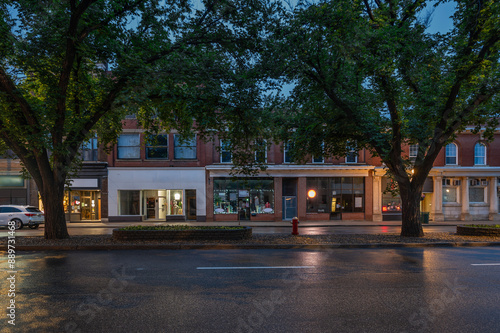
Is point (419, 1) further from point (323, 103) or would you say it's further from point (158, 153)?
point (158, 153)

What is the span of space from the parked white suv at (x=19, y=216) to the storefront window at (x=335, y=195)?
19.4 metres

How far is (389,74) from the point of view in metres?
10.8

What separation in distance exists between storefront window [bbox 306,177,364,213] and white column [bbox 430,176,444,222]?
235 inches

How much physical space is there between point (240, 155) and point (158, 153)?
1359cm

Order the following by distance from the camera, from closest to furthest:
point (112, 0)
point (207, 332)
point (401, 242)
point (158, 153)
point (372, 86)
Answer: point (207, 332) → point (112, 0) → point (401, 242) → point (372, 86) → point (158, 153)

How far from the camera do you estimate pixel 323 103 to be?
1311 centimetres

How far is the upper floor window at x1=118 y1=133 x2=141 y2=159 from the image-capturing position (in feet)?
75.4

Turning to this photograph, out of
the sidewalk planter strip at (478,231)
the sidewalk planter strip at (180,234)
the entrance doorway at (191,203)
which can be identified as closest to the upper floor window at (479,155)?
the sidewalk planter strip at (478,231)

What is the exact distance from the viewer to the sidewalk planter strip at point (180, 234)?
11.5 m

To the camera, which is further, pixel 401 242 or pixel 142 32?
pixel 401 242

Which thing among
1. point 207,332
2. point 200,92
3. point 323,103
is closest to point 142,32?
point 200,92

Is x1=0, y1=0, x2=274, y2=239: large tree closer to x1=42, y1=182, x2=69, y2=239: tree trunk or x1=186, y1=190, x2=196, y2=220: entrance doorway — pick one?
x1=42, y1=182, x2=69, y2=239: tree trunk

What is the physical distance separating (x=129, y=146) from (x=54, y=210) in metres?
12.3

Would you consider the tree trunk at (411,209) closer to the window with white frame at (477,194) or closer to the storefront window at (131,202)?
the window with white frame at (477,194)
